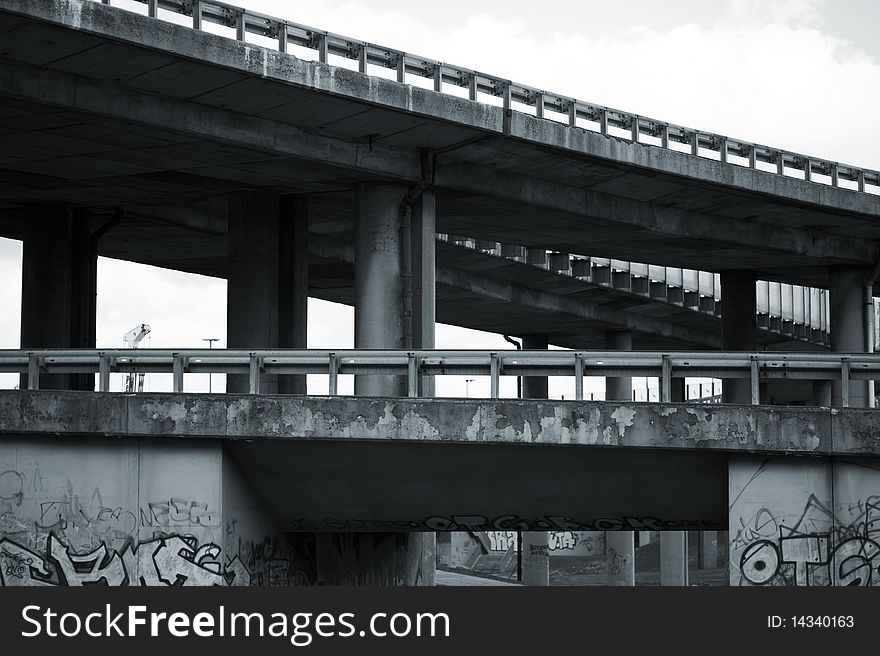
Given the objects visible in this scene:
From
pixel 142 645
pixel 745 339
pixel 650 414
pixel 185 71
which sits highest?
pixel 185 71

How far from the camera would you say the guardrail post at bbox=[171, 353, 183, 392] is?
971 inches

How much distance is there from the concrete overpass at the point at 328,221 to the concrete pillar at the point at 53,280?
8 cm

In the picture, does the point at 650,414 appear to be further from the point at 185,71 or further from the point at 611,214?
the point at 611,214

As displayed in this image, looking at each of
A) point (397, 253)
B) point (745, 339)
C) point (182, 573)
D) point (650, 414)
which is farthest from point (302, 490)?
point (745, 339)

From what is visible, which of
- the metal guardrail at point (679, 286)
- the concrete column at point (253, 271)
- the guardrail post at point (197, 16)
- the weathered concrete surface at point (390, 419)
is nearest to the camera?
the weathered concrete surface at point (390, 419)

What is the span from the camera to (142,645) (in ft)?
52.9

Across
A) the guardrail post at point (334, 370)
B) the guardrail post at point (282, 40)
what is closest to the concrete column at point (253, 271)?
the guardrail post at point (282, 40)

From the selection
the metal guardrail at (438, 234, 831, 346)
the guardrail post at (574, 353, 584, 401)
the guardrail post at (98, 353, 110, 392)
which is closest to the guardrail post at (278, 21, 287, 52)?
the guardrail post at (98, 353, 110, 392)

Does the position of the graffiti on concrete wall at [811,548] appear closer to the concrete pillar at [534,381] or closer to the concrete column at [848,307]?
the concrete column at [848,307]

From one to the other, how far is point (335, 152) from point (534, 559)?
3377cm

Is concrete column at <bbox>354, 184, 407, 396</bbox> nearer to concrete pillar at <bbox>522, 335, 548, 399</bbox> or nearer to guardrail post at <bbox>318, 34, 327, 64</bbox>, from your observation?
guardrail post at <bbox>318, 34, 327, 64</bbox>

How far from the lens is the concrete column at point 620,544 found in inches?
2662

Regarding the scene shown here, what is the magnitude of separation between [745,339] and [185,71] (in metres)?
28.8

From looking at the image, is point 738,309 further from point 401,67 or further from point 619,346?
point 401,67
